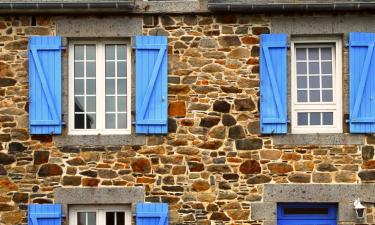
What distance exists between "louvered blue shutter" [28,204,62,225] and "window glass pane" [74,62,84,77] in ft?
6.78

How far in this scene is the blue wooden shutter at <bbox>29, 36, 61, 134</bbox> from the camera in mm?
13070

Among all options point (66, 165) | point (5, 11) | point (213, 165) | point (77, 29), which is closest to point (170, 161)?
point (213, 165)

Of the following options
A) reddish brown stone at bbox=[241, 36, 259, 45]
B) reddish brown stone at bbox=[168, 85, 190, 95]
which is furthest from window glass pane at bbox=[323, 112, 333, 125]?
reddish brown stone at bbox=[168, 85, 190, 95]

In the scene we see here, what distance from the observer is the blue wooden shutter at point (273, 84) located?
13.1m

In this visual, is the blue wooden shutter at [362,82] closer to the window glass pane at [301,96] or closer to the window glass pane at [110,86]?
the window glass pane at [301,96]

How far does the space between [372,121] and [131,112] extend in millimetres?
3690

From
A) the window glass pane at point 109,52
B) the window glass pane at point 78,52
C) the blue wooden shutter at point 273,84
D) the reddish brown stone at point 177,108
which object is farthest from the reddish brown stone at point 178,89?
the window glass pane at point 78,52

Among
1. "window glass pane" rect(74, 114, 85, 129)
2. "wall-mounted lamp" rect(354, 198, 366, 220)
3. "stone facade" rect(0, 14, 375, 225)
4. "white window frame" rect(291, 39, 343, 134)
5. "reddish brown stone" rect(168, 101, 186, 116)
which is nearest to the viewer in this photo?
"wall-mounted lamp" rect(354, 198, 366, 220)

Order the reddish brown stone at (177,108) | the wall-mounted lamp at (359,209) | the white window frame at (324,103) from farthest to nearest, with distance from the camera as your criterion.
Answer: the white window frame at (324,103)
the reddish brown stone at (177,108)
the wall-mounted lamp at (359,209)

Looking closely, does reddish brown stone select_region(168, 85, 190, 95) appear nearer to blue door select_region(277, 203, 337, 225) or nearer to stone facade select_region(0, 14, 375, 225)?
stone facade select_region(0, 14, 375, 225)

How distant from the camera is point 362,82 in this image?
1305 cm

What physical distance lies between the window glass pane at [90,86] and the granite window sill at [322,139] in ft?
9.57

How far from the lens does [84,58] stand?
1340 cm

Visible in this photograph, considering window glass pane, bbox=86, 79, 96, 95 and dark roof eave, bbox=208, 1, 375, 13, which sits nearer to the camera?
dark roof eave, bbox=208, 1, 375, 13
